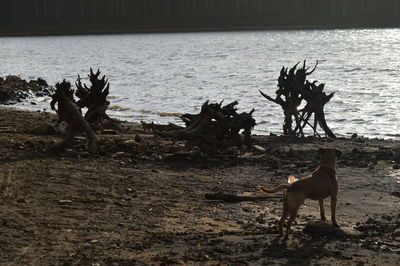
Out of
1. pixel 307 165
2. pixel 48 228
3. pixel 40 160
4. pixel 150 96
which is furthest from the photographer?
pixel 150 96

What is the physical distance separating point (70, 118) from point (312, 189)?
5.76m

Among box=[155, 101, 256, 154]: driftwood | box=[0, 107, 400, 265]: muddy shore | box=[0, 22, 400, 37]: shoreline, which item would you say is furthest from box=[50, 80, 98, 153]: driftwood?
box=[0, 22, 400, 37]: shoreline

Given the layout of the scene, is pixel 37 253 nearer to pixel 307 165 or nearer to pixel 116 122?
pixel 307 165

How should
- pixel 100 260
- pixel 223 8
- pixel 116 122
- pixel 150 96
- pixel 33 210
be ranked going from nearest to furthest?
1. pixel 100 260
2. pixel 33 210
3. pixel 116 122
4. pixel 150 96
5. pixel 223 8

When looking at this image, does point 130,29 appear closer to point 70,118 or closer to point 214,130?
point 70,118

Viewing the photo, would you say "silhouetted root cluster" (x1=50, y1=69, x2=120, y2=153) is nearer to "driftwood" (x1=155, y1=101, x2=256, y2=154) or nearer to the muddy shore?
the muddy shore

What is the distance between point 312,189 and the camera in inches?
291

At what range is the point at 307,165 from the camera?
11680 millimetres

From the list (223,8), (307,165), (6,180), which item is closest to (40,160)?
(6,180)

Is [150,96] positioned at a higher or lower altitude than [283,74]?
lower

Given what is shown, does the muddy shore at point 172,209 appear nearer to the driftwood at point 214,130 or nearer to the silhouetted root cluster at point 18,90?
the driftwood at point 214,130

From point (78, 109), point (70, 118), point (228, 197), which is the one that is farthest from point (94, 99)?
point (228, 197)

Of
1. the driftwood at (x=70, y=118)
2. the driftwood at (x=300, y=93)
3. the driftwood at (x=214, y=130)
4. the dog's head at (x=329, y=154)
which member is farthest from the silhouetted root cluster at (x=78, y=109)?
the dog's head at (x=329, y=154)

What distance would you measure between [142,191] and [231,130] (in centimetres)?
325
